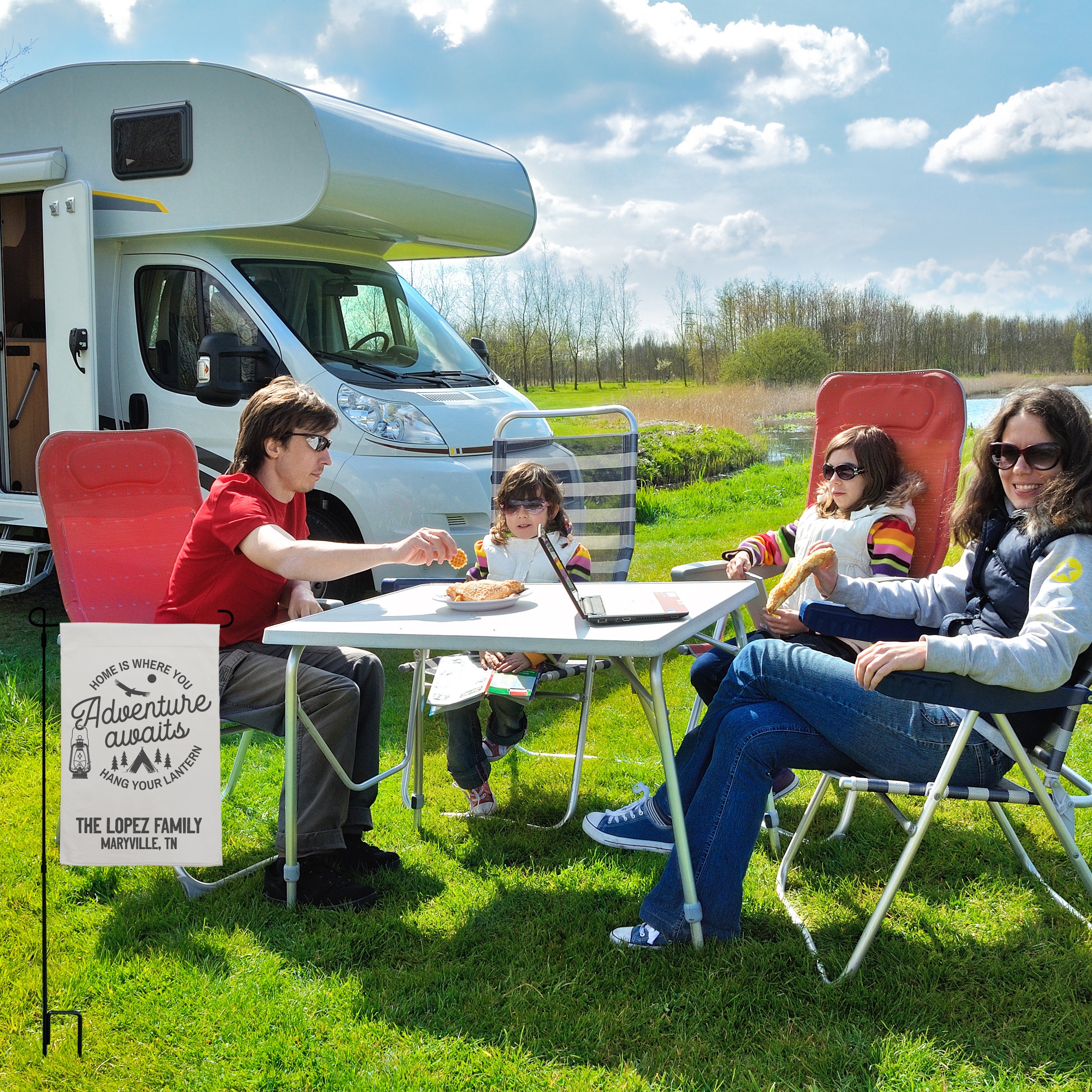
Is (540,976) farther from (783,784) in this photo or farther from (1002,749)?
(1002,749)

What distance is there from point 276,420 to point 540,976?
66.7 inches

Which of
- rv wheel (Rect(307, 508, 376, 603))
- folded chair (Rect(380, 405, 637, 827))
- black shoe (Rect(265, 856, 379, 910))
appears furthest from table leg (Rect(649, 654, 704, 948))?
rv wheel (Rect(307, 508, 376, 603))

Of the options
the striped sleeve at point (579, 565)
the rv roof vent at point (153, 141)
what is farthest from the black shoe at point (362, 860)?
the rv roof vent at point (153, 141)

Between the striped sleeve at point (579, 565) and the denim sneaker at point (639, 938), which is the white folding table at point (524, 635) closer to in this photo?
the denim sneaker at point (639, 938)

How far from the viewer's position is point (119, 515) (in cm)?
333

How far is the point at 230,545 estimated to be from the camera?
2.83 m

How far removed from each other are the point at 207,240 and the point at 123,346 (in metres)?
0.81

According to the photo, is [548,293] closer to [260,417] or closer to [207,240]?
[207,240]

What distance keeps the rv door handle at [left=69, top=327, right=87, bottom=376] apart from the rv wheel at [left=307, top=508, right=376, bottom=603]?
4.69 ft

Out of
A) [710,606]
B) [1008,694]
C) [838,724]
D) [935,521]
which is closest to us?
[1008,694]

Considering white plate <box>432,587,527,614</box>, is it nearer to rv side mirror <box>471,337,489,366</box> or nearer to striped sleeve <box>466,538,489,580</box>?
striped sleeve <box>466,538,489,580</box>

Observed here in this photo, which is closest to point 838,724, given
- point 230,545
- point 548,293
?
point 230,545

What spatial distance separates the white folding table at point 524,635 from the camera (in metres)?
2.34

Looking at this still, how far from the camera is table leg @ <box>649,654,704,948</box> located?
7.57 ft
